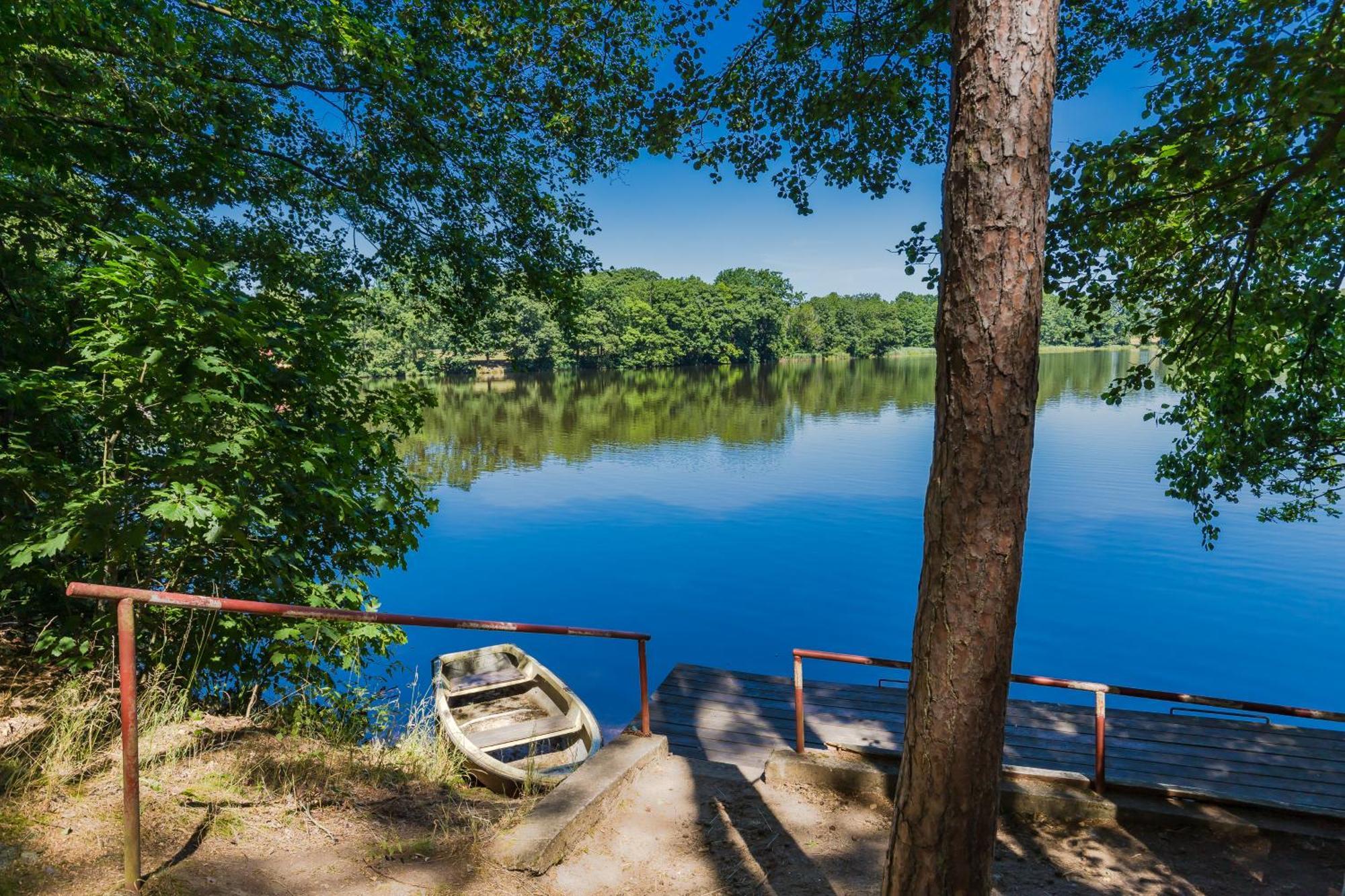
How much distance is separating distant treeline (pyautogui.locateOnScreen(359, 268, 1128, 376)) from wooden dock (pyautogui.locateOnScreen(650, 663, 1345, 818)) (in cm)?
3072

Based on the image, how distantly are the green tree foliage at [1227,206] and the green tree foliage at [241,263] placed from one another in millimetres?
4280

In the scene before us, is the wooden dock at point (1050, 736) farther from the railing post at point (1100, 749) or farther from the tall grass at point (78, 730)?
the tall grass at point (78, 730)

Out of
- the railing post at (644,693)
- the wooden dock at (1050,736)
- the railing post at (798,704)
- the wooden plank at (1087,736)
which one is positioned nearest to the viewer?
the railing post at (644,693)

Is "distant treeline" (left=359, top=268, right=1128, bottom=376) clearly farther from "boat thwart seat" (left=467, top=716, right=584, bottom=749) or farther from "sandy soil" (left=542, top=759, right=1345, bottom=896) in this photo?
"sandy soil" (left=542, top=759, right=1345, bottom=896)

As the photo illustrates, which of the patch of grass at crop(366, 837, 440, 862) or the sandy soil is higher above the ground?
the patch of grass at crop(366, 837, 440, 862)

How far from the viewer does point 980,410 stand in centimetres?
231

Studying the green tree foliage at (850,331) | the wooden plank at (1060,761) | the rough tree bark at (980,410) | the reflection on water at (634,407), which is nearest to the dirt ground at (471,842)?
the wooden plank at (1060,761)

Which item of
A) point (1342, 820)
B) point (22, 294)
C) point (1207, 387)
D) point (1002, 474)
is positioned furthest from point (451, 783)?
point (1207, 387)

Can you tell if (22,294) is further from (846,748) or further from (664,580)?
(664,580)

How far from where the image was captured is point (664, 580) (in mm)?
16625

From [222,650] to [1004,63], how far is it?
5705 mm

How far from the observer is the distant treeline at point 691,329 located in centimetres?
6122

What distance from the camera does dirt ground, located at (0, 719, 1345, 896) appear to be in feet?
8.47

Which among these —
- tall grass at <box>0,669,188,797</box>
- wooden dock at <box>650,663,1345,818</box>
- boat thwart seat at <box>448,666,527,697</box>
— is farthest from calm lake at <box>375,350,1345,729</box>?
tall grass at <box>0,669,188,797</box>
